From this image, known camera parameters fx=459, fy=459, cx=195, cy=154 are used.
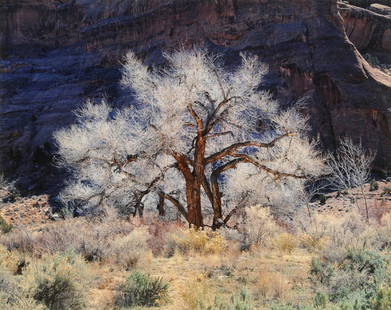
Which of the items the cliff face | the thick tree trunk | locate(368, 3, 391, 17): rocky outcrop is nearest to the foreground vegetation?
the thick tree trunk

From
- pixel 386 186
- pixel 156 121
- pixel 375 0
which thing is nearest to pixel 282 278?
pixel 156 121

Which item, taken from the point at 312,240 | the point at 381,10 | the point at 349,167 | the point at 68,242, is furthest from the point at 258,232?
the point at 381,10

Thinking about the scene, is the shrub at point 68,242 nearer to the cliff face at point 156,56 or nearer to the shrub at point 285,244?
the shrub at point 285,244

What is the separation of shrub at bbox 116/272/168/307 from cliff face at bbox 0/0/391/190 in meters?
30.2

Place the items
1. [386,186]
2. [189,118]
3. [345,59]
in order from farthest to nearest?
1. [345,59]
2. [386,186]
3. [189,118]

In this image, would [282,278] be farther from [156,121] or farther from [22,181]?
[22,181]

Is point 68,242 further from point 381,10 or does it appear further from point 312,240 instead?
point 381,10

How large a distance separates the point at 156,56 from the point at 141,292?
145 feet

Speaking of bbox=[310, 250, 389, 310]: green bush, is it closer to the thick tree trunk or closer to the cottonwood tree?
the thick tree trunk

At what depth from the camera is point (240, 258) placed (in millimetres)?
9109

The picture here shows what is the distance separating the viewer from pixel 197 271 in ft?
26.1

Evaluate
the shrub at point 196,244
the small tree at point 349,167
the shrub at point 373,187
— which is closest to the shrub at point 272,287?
the shrub at point 196,244

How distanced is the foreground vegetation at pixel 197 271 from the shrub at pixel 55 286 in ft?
0.04

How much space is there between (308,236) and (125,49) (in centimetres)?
4520
